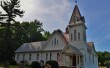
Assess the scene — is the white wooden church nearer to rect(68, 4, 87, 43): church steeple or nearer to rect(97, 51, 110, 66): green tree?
rect(68, 4, 87, 43): church steeple

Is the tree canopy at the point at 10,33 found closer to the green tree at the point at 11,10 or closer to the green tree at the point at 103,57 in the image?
the green tree at the point at 11,10

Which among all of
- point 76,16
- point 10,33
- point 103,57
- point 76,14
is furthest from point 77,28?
point 103,57

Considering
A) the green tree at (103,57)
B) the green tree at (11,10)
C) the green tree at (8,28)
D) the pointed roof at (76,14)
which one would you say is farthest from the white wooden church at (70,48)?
the green tree at (103,57)

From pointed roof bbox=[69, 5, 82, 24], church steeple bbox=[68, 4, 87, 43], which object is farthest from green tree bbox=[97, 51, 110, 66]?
pointed roof bbox=[69, 5, 82, 24]

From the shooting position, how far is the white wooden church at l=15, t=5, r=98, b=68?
26.7 m

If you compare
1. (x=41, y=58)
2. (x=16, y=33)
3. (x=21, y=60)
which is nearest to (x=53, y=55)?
(x=41, y=58)

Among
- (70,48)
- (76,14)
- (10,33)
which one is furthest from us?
(10,33)

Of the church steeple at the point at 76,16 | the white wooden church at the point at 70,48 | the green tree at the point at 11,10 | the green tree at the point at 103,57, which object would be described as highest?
the green tree at the point at 11,10

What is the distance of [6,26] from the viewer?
4409cm

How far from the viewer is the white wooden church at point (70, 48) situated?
26672mm

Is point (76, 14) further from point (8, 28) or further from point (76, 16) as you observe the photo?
point (8, 28)

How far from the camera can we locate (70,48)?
85.0 ft

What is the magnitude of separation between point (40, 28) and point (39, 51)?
2941 centimetres

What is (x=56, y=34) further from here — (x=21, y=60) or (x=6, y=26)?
(x=6, y=26)
